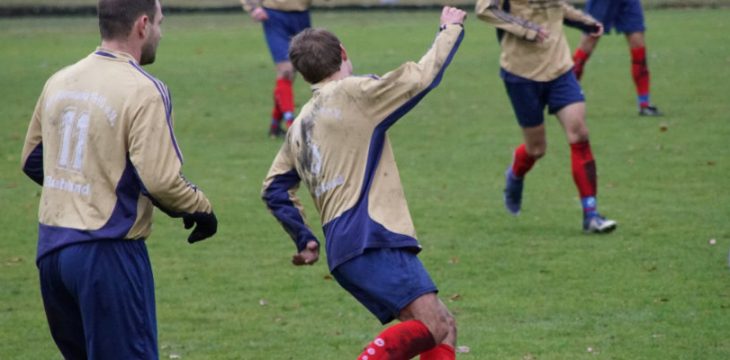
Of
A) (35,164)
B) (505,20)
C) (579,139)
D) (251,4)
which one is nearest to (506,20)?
(505,20)

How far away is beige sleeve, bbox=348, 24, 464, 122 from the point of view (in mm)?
5766

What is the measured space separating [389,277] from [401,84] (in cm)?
81

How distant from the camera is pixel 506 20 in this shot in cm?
1021

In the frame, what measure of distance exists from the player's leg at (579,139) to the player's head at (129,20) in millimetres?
5353

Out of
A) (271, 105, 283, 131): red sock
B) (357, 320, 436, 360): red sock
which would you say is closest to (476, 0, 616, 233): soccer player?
(357, 320, 436, 360): red sock

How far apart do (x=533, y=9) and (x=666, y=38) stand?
14442 millimetres

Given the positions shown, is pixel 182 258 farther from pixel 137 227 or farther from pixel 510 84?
pixel 137 227

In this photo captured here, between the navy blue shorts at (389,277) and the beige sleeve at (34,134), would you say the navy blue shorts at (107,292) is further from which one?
the navy blue shorts at (389,277)

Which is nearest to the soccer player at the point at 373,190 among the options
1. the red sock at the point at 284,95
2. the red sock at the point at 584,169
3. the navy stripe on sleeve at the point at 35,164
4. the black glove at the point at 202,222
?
the black glove at the point at 202,222

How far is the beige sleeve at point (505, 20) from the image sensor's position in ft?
33.3

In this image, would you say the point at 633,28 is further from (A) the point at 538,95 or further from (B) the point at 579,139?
(B) the point at 579,139

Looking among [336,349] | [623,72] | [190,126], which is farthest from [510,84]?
[623,72]

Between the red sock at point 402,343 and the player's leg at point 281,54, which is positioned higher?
the red sock at point 402,343

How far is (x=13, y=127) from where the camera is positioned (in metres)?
16.7
